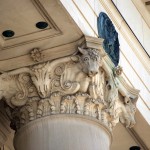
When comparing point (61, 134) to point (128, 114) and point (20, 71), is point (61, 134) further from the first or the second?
point (128, 114)

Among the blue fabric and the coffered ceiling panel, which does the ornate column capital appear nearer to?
the coffered ceiling panel

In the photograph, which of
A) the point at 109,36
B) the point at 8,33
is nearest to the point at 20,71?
the point at 8,33

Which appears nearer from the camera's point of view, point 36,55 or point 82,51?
point 82,51

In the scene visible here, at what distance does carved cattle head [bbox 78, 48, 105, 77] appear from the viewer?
57.0ft

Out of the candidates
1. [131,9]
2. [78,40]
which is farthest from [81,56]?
[131,9]

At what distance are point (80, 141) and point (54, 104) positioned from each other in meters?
0.80

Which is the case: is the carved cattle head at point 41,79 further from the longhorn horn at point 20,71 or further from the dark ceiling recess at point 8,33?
the dark ceiling recess at point 8,33

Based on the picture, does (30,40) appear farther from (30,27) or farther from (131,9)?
(131,9)

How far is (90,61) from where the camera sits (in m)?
17.4

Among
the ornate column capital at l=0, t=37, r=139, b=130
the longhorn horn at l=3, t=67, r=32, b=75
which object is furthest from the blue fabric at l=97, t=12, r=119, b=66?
the longhorn horn at l=3, t=67, r=32, b=75

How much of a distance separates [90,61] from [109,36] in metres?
1.56

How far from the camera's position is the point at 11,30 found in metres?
17.5

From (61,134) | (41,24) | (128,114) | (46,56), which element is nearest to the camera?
(61,134)

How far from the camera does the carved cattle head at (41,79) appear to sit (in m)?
17.5
